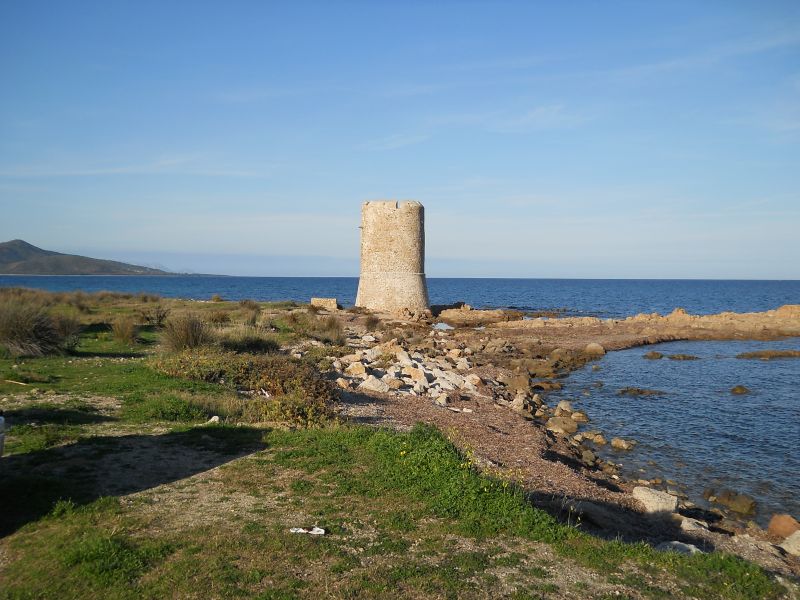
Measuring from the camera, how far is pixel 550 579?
19.4 ft

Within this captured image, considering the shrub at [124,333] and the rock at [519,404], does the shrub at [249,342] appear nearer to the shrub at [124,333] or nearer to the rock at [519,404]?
the shrub at [124,333]

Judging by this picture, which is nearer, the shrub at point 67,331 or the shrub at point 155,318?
the shrub at point 67,331

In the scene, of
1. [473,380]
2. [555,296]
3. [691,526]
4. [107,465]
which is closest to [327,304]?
[473,380]

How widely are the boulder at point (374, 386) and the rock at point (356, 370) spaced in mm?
832

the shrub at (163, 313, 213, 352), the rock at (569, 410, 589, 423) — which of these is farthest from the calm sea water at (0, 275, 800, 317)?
the shrub at (163, 313, 213, 352)

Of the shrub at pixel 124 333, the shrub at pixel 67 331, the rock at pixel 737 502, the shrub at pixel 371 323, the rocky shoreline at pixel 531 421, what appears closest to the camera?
the rocky shoreline at pixel 531 421

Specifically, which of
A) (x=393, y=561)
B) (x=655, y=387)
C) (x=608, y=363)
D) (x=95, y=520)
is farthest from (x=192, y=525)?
(x=608, y=363)

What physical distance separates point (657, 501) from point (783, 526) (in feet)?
7.27

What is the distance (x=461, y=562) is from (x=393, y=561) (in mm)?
680

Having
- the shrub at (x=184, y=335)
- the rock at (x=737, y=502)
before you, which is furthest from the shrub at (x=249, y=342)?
the rock at (x=737, y=502)

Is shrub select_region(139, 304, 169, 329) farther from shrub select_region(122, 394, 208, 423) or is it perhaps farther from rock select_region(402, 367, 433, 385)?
shrub select_region(122, 394, 208, 423)

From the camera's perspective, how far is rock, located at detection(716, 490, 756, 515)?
37.6 ft

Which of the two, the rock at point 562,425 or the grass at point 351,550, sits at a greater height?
the grass at point 351,550

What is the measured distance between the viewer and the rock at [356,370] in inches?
695
